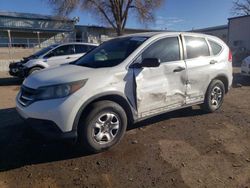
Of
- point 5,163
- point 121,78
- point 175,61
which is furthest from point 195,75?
point 5,163

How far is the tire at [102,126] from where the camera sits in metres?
3.54

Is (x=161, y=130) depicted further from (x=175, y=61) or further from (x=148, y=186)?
(x=148, y=186)

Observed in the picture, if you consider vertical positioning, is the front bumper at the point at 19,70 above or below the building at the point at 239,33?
below

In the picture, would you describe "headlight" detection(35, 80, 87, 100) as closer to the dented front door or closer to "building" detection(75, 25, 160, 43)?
the dented front door

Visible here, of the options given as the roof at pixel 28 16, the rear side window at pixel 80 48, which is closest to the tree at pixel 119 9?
the roof at pixel 28 16

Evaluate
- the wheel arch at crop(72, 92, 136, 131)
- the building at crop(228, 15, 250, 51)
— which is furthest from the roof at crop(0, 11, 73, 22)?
the wheel arch at crop(72, 92, 136, 131)

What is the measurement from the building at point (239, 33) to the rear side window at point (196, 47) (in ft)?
90.9

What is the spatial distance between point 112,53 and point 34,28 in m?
28.2

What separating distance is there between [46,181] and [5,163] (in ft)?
2.68

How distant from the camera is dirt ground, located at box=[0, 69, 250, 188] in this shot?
306cm

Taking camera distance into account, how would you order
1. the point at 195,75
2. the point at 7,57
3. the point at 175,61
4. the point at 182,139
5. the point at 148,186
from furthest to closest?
1. the point at 7,57
2. the point at 195,75
3. the point at 175,61
4. the point at 182,139
5. the point at 148,186

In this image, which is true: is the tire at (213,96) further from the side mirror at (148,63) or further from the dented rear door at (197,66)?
the side mirror at (148,63)

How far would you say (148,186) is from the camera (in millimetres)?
2941

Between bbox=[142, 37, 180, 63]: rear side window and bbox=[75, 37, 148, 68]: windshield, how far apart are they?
22cm
